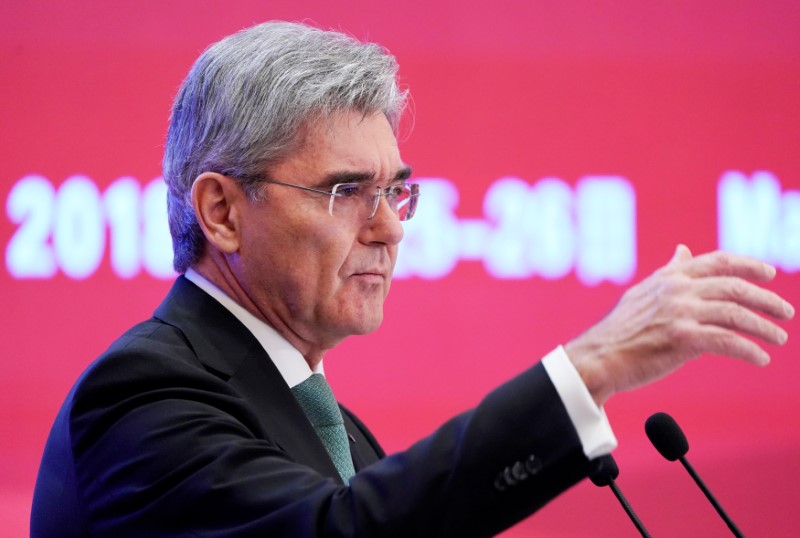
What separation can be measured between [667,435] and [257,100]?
34.7 inches

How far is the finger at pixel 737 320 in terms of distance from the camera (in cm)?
106

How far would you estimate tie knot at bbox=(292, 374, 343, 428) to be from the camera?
176 centimetres

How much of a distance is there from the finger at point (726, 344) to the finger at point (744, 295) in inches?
1.5

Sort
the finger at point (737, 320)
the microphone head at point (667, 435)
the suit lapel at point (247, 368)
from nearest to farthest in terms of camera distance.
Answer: the finger at point (737, 320), the suit lapel at point (247, 368), the microphone head at point (667, 435)

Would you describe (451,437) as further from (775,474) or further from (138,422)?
(775,474)

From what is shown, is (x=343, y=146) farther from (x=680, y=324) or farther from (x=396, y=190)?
(x=680, y=324)

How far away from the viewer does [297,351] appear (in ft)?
5.89

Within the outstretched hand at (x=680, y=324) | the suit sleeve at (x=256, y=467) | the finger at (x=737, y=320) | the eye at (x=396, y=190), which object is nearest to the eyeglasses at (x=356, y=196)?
the eye at (x=396, y=190)

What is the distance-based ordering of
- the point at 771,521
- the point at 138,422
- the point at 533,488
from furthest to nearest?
the point at 771,521
the point at 138,422
the point at 533,488

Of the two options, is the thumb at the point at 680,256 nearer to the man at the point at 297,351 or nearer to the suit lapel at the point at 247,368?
the man at the point at 297,351

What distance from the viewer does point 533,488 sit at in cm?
113

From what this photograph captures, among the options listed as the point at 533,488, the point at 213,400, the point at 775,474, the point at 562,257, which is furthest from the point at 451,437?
the point at 775,474

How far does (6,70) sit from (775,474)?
283 centimetres

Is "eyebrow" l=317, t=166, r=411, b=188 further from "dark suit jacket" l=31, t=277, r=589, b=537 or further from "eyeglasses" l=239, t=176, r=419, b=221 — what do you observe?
"dark suit jacket" l=31, t=277, r=589, b=537
